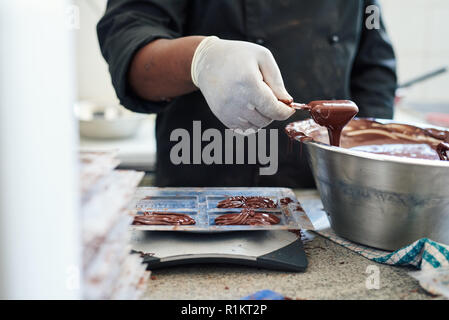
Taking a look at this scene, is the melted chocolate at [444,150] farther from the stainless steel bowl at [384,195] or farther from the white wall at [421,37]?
the white wall at [421,37]

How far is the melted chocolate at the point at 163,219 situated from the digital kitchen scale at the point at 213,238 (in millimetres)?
20

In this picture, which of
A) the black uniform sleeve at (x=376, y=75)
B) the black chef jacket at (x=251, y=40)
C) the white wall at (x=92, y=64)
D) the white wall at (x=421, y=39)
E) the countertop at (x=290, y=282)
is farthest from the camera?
the white wall at (x=421, y=39)

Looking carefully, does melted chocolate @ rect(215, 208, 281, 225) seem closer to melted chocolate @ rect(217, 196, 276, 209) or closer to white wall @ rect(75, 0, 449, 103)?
melted chocolate @ rect(217, 196, 276, 209)

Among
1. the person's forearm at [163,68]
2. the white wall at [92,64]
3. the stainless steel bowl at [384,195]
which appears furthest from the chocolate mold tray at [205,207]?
the white wall at [92,64]

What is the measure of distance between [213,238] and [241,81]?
390 mm

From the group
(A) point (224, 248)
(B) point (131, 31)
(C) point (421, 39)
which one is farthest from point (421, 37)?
(A) point (224, 248)

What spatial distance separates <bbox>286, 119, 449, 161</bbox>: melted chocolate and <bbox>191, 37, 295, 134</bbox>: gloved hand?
0.22 m

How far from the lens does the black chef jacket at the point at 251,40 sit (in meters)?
1.54

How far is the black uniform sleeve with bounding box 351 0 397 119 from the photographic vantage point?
202 cm

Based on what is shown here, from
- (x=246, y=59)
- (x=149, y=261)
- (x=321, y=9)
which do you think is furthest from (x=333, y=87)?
(x=149, y=261)

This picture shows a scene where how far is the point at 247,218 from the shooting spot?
1126 millimetres

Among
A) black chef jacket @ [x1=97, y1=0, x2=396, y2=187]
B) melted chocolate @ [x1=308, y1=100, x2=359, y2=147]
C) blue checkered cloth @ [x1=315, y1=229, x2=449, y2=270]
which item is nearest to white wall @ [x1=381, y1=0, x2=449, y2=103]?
black chef jacket @ [x1=97, y1=0, x2=396, y2=187]

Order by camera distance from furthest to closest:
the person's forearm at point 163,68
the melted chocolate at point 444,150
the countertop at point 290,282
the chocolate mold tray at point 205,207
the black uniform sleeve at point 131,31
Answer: the black uniform sleeve at point 131,31 < the person's forearm at point 163,68 < the melted chocolate at point 444,150 < the chocolate mold tray at point 205,207 < the countertop at point 290,282

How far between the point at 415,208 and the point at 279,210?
33 cm
